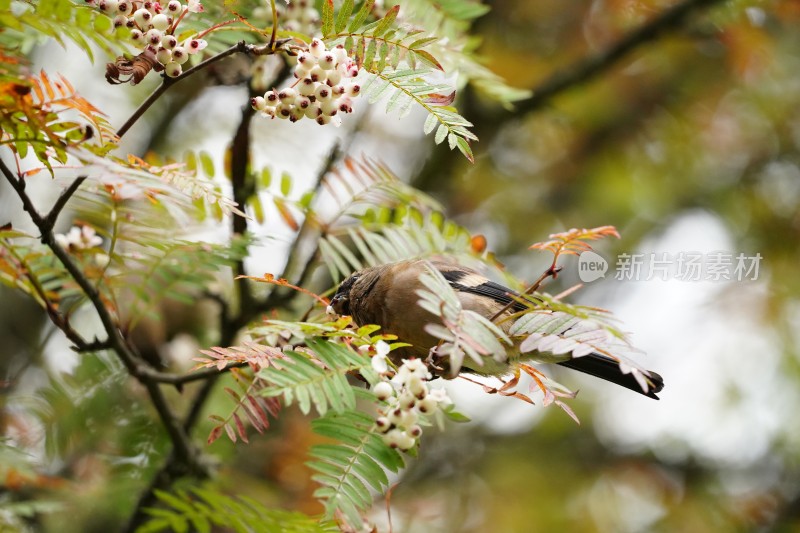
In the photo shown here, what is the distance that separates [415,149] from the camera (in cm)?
570

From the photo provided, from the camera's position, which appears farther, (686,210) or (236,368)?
(686,210)

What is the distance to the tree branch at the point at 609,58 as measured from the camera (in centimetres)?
419

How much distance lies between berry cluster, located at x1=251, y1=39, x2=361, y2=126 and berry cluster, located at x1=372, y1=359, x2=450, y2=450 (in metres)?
0.50

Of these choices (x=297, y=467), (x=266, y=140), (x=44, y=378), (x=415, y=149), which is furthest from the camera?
(x=415, y=149)

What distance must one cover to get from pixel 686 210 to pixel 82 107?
494cm

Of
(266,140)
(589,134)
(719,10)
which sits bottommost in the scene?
(589,134)

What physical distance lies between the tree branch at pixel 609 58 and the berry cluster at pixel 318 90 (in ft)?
9.32

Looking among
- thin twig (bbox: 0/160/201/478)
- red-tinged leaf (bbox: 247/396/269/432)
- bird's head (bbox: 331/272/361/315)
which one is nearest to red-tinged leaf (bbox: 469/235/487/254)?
bird's head (bbox: 331/272/361/315)

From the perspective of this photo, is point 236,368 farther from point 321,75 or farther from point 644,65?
point 644,65

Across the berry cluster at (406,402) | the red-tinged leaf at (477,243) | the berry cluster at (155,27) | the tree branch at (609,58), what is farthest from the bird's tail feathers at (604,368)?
the tree branch at (609,58)

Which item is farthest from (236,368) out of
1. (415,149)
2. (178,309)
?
(415,149)

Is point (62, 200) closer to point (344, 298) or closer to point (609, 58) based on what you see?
point (344, 298)

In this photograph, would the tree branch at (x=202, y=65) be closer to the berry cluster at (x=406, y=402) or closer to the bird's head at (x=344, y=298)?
the berry cluster at (x=406, y=402)

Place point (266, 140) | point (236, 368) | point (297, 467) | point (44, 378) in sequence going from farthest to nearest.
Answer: point (266, 140) → point (297, 467) → point (44, 378) → point (236, 368)
